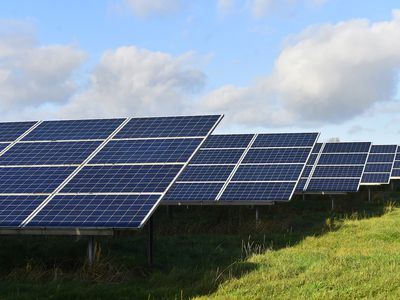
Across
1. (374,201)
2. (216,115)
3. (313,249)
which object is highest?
(216,115)

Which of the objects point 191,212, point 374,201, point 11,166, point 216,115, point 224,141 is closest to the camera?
point 11,166

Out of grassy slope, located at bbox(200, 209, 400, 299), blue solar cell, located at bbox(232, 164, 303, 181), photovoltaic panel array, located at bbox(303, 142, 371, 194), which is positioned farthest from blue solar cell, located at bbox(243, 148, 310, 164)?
grassy slope, located at bbox(200, 209, 400, 299)

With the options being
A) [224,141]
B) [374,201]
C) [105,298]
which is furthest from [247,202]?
[374,201]

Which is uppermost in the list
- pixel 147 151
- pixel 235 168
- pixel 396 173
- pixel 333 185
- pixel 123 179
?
pixel 147 151

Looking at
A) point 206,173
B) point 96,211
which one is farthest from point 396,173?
point 96,211

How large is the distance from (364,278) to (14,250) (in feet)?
28.4

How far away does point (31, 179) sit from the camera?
1461cm

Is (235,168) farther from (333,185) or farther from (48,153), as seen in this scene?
(48,153)

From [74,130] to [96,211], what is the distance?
6.26 m

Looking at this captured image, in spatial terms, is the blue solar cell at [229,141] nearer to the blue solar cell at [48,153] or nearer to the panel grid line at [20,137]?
the panel grid line at [20,137]

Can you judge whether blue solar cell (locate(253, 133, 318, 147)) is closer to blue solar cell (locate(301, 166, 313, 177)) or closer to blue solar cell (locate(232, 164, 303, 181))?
blue solar cell (locate(301, 166, 313, 177))

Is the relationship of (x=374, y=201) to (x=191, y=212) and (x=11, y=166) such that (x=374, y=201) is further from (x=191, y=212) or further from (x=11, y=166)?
(x=11, y=166)

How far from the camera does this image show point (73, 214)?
12.5 metres

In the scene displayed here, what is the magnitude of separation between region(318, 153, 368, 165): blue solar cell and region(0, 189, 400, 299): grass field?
12570mm
